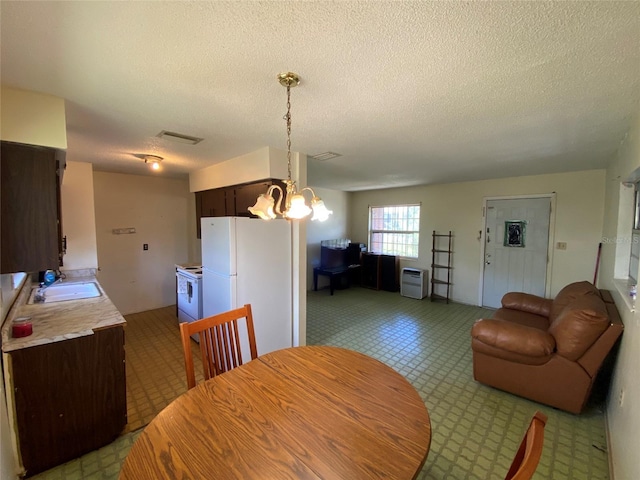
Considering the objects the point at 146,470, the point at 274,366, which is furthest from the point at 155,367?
the point at 146,470

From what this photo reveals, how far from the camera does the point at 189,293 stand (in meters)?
3.69

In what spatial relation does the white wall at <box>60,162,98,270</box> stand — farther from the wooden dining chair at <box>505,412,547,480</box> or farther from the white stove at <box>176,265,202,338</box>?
the wooden dining chair at <box>505,412,547,480</box>

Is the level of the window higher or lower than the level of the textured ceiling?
lower

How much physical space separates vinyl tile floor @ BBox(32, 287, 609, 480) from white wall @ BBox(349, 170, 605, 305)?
132cm

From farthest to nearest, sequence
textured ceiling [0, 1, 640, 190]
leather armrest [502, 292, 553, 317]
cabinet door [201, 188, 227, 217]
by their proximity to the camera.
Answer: cabinet door [201, 188, 227, 217] → leather armrest [502, 292, 553, 317] → textured ceiling [0, 1, 640, 190]

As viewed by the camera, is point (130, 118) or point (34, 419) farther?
point (130, 118)

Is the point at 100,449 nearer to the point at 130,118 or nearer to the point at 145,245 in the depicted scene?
the point at 130,118

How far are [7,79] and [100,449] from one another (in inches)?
93.7

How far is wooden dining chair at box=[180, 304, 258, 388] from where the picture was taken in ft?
→ 5.00

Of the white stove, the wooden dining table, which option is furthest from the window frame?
the wooden dining table

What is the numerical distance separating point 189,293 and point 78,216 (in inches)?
63.3

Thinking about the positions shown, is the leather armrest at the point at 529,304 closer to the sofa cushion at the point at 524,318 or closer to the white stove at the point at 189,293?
the sofa cushion at the point at 524,318

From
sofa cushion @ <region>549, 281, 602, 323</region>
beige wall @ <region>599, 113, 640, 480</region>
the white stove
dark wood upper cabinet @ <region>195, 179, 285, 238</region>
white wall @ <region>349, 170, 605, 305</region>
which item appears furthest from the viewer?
white wall @ <region>349, 170, 605, 305</region>

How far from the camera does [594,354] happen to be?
210 centimetres
